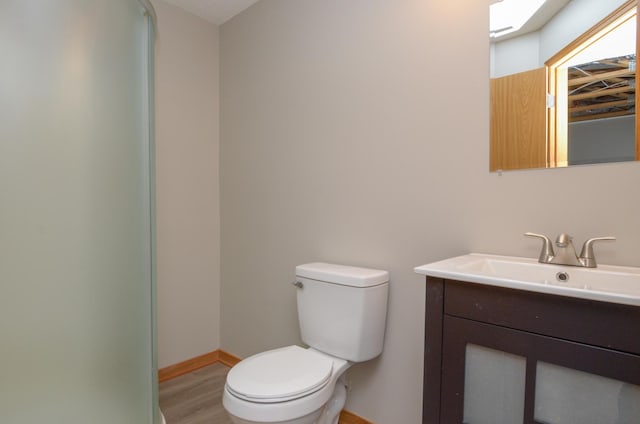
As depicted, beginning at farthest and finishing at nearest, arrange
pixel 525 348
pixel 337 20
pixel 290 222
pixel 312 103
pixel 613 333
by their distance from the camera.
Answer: pixel 290 222 → pixel 312 103 → pixel 337 20 → pixel 525 348 → pixel 613 333

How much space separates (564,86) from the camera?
3.88ft

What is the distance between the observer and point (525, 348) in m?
0.91

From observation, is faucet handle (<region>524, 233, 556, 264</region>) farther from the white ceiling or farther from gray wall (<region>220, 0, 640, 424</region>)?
the white ceiling

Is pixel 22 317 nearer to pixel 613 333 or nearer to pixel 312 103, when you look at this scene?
pixel 312 103

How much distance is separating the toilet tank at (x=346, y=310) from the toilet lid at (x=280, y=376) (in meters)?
0.09

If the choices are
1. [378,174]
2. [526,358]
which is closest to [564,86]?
[378,174]

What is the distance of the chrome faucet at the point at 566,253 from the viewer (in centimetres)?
107

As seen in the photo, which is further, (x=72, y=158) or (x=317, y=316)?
(x=317, y=316)

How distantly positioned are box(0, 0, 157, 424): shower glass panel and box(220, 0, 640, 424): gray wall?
2.42ft

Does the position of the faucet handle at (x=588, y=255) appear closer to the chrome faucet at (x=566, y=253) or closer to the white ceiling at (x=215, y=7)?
the chrome faucet at (x=566, y=253)

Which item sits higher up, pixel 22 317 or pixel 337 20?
pixel 337 20

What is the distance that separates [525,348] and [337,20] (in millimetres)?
1623

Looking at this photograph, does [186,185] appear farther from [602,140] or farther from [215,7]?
[602,140]

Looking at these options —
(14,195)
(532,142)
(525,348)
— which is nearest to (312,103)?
(532,142)
